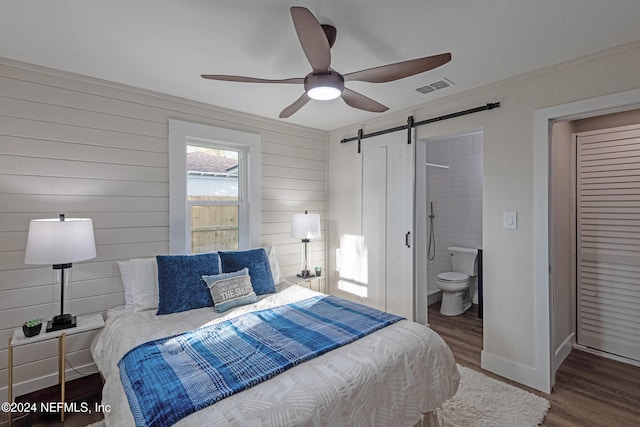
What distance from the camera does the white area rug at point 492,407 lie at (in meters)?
2.05

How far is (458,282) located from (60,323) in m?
4.08

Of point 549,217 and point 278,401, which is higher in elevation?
point 549,217

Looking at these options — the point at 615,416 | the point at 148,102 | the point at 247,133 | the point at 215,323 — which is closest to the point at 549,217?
the point at 615,416

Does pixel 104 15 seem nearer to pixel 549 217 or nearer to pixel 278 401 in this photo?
pixel 278 401

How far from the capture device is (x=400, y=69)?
175cm

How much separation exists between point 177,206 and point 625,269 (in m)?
4.28

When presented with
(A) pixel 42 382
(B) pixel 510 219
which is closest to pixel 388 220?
(B) pixel 510 219

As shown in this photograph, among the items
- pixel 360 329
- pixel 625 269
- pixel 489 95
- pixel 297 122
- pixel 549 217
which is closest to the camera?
pixel 360 329

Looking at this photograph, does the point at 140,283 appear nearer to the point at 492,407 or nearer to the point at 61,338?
the point at 61,338

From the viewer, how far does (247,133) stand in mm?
3500

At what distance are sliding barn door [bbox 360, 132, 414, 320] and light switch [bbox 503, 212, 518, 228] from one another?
2.98ft

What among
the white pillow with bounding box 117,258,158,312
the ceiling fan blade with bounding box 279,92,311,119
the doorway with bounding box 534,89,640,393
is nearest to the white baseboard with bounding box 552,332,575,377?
the doorway with bounding box 534,89,640,393

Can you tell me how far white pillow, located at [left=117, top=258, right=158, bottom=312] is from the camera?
2.53 meters

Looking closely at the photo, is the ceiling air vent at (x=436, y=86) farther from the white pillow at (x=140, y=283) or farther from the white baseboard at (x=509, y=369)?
the white pillow at (x=140, y=283)
